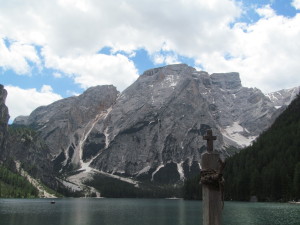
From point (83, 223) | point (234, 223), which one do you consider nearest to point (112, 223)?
point (83, 223)

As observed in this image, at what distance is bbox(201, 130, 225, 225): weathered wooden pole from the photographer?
902cm

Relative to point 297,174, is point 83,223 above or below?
below

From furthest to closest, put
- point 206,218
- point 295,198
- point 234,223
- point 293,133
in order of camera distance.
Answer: point 293,133 < point 295,198 < point 234,223 < point 206,218

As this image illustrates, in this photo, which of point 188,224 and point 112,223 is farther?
point 112,223

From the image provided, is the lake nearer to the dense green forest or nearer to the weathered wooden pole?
the dense green forest

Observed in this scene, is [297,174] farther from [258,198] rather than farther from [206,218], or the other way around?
[206,218]

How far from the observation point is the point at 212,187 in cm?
926

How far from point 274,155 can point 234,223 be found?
12339 cm

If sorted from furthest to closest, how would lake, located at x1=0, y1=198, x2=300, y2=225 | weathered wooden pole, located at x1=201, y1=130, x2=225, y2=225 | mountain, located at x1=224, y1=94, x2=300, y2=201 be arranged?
mountain, located at x1=224, y1=94, x2=300, y2=201 → lake, located at x1=0, y1=198, x2=300, y2=225 → weathered wooden pole, located at x1=201, y1=130, x2=225, y2=225

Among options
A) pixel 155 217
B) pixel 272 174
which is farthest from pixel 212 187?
pixel 272 174

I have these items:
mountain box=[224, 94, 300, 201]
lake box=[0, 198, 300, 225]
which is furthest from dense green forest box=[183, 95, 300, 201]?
lake box=[0, 198, 300, 225]

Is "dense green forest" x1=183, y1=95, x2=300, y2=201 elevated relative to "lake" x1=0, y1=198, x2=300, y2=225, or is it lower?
elevated

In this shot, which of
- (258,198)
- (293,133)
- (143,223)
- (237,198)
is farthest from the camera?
(293,133)

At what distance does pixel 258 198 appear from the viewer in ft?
534
